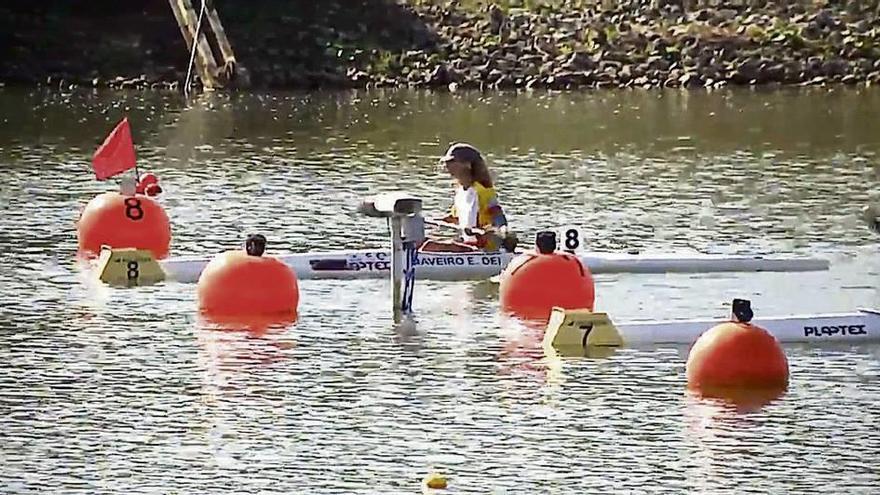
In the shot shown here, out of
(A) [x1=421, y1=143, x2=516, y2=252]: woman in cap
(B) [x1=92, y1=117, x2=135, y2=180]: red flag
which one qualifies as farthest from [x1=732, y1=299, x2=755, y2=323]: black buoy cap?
(B) [x1=92, y1=117, x2=135, y2=180]: red flag

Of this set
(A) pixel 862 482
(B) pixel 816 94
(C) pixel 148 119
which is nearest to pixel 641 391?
(A) pixel 862 482

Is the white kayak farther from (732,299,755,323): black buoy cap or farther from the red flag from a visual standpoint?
(732,299,755,323): black buoy cap

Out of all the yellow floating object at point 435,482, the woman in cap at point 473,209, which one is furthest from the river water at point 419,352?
the woman in cap at point 473,209

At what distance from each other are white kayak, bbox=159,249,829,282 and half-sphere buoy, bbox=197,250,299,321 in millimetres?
1956

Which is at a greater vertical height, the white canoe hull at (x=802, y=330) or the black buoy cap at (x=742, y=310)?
the black buoy cap at (x=742, y=310)

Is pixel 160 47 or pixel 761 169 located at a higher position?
pixel 160 47

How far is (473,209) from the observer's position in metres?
20.3

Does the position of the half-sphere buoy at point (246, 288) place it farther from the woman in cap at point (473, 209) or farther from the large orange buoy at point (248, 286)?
the woman in cap at point (473, 209)

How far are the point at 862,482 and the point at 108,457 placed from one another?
4.47 metres

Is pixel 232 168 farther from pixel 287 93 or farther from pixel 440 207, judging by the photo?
pixel 287 93

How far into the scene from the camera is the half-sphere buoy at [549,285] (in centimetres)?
1848

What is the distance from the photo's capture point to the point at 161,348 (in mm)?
17578

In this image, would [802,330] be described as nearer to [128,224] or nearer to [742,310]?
[742,310]

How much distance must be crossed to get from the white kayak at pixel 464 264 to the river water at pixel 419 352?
0.21 metres
